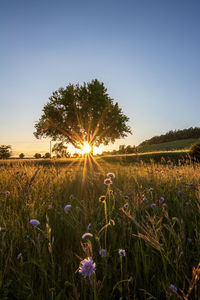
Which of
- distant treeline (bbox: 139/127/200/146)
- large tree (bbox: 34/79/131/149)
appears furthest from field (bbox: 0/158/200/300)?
distant treeline (bbox: 139/127/200/146)

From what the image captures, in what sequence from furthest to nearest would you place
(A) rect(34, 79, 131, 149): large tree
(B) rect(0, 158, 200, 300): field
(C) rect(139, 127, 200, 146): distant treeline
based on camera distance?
1. (C) rect(139, 127, 200, 146): distant treeline
2. (A) rect(34, 79, 131, 149): large tree
3. (B) rect(0, 158, 200, 300): field

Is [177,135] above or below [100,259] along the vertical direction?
above

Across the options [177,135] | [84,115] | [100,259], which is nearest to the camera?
[100,259]

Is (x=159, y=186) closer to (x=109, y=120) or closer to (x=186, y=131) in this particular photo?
(x=109, y=120)

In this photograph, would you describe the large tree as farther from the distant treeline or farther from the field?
the field

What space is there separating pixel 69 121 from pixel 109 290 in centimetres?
3258

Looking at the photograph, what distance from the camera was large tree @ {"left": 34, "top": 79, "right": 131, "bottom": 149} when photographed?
3180cm

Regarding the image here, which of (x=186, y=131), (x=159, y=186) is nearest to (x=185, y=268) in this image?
(x=159, y=186)

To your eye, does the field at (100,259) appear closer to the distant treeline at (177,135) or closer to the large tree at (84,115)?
the large tree at (84,115)

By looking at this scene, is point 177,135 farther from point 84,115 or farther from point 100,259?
point 100,259

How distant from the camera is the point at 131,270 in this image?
4.50ft

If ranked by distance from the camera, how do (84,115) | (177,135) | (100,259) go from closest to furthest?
(100,259) < (84,115) < (177,135)

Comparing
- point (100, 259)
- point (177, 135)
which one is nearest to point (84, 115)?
point (177, 135)

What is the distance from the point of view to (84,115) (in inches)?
1286
